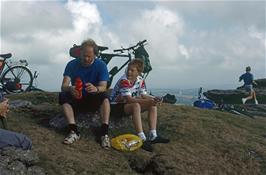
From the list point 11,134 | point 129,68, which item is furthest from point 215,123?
point 11,134

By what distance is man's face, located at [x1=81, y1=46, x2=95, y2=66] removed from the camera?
7758 mm

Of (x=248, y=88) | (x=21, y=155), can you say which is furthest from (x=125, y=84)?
(x=248, y=88)

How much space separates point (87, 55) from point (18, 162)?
265 cm

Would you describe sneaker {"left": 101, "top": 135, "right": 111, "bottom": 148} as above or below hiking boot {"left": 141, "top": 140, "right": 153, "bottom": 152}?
above

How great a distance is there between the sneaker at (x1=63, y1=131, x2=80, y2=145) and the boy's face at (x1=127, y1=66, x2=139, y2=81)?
1.73 m

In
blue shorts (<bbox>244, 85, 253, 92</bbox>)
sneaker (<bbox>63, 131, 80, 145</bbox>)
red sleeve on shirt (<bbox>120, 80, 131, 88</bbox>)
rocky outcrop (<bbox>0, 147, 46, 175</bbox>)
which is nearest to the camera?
rocky outcrop (<bbox>0, 147, 46, 175</bbox>)

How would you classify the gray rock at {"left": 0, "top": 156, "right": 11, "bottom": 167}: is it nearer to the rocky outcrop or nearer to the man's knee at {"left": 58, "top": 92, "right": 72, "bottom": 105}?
the rocky outcrop

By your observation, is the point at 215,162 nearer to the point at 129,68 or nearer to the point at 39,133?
Answer: the point at 129,68

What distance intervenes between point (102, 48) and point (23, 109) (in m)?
4.26

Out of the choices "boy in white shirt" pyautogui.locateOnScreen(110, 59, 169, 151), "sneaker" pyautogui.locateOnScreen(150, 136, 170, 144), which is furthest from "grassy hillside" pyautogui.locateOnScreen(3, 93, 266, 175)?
"boy in white shirt" pyautogui.locateOnScreen(110, 59, 169, 151)

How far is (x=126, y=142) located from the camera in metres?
7.54

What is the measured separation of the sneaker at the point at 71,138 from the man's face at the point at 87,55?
1.49 m

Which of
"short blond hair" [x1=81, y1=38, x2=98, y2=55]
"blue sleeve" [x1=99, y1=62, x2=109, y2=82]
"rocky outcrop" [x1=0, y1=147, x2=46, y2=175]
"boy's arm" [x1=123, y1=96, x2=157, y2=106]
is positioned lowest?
"rocky outcrop" [x1=0, y1=147, x2=46, y2=175]

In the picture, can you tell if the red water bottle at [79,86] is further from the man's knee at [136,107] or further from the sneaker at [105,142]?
the man's knee at [136,107]
